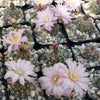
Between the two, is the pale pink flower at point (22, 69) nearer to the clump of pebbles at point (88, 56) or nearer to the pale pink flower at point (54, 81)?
the pale pink flower at point (54, 81)

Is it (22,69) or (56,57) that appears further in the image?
(56,57)

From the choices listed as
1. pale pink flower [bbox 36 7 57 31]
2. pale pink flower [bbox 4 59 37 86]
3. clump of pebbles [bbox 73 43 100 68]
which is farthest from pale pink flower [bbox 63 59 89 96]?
pale pink flower [bbox 36 7 57 31]

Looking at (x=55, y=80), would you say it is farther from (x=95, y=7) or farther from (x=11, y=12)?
(x=95, y=7)

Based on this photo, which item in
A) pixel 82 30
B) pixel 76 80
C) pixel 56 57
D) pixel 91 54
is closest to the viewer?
pixel 76 80

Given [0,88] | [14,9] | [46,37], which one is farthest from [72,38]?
[0,88]

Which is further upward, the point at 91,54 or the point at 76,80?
the point at 91,54

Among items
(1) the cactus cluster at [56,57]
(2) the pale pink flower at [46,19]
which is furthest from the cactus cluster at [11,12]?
(1) the cactus cluster at [56,57]

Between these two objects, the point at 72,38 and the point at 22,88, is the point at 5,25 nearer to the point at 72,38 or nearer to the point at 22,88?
the point at 72,38

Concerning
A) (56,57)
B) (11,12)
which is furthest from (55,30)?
(11,12)
